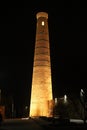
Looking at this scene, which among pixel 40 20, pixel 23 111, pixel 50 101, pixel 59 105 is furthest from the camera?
pixel 23 111

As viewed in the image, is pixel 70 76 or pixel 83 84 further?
pixel 70 76

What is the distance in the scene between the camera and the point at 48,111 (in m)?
41.8

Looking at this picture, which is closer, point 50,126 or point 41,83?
point 50,126

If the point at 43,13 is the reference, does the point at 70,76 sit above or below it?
below

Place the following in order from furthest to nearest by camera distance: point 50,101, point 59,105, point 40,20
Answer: point 40,20 → point 50,101 → point 59,105

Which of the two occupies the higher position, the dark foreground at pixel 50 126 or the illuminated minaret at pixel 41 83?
the illuminated minaret at pixel 41 83

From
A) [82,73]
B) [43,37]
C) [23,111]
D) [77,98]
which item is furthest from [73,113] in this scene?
[23,111]

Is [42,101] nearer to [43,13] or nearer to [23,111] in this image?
[43,13]

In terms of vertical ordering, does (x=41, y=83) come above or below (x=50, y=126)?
above

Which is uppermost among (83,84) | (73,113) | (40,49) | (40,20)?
(40,20)

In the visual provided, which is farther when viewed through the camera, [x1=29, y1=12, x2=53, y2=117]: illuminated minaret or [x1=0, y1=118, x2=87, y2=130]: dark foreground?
[x1=29, y1=12, x2=53, y2=117]: illuminated minaret

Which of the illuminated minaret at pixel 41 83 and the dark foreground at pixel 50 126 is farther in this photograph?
the illuminated minaret at pixel 41 83

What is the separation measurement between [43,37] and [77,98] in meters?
9.92

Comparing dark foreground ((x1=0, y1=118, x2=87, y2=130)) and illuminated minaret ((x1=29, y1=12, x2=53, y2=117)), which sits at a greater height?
illuminated minaret ((x1=29, y1=12, x2=53, y2=117))
